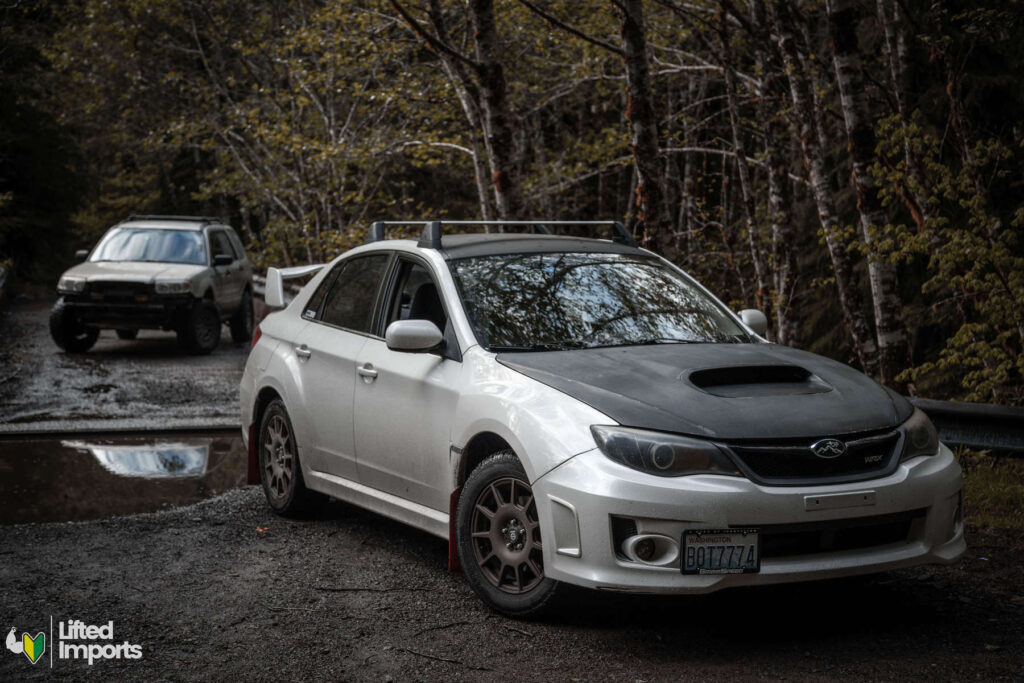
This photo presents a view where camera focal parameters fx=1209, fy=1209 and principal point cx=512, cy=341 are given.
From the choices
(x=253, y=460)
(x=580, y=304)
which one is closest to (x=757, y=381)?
(x=580, y=304)

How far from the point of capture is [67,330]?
17.7 meters

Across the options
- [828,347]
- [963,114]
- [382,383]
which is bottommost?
[828,347]

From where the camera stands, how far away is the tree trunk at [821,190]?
11102mm

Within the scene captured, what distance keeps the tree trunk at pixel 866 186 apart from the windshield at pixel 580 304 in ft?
12.7

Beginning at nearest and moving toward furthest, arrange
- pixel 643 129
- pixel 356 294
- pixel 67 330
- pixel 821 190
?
pixel 356 294, pixel 643 129, pixel 821 190, pixel 67 330

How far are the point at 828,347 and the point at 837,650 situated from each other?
28.8ft

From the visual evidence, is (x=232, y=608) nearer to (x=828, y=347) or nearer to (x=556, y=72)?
(x=828, y=347)

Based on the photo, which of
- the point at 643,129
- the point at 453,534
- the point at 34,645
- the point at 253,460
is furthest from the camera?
the point at 643,129

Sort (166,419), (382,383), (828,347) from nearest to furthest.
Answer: (382,383), (166,419), (828,347)

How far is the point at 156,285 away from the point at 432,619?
1328cm

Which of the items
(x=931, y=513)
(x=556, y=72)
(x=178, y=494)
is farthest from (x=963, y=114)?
(x=556, y=72)

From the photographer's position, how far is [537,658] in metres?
4.69

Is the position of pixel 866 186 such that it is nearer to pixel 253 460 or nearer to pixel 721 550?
pixel 253 460

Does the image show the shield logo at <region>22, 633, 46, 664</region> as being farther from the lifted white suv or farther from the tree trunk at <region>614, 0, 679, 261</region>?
the lifted white suv
